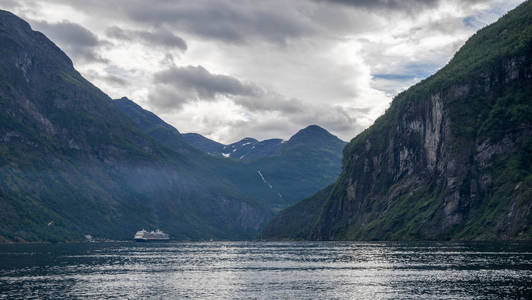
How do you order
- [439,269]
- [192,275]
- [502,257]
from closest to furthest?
1. [439,269]
2. [192,275]
3. [502,257]

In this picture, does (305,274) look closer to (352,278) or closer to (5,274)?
(352,278)

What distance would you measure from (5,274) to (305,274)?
214 ft

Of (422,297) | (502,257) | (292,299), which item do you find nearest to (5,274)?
(292,299)

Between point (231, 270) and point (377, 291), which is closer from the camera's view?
point (377, 291)

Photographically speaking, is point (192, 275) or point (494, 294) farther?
point (192, 275)

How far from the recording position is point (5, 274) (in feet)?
412

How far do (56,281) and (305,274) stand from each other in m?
51.8

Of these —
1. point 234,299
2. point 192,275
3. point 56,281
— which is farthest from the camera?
point 192,275

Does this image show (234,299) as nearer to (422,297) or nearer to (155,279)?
(422,297)

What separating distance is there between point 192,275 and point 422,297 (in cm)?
6081

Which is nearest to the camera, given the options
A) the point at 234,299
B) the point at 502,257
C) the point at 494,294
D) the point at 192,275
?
the point at 494,294

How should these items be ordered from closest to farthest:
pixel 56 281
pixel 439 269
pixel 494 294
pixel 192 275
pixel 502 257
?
pixel 494 294
pixel 56 281
pixel 439 269
pixel 192 275
pixel 502 257

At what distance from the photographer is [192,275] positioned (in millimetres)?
131125

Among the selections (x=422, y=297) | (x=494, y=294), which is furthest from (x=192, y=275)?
(x=494, y=294)
